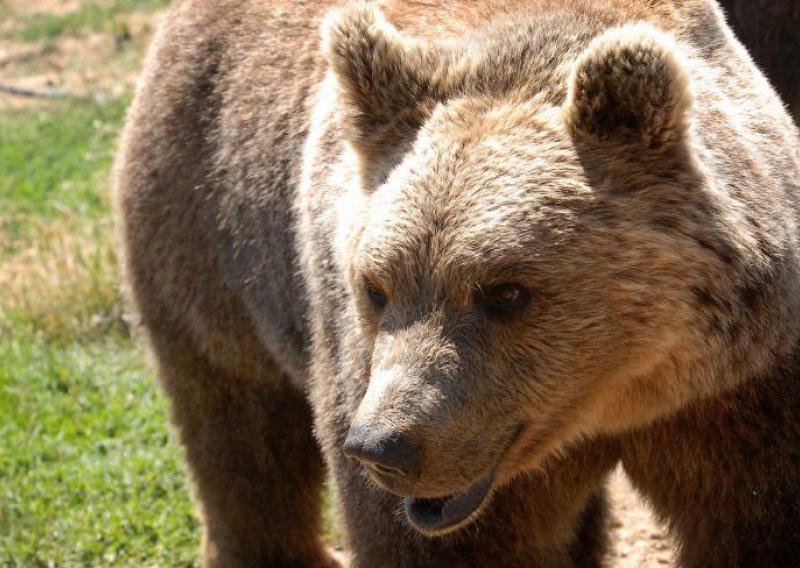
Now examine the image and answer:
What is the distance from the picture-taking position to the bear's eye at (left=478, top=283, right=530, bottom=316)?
3314mm

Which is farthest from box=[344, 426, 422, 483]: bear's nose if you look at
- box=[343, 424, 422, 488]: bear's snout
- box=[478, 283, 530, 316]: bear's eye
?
box=[478, 283, 530, 316]: bear's eye

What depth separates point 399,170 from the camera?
353 cm

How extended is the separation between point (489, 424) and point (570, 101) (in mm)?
859

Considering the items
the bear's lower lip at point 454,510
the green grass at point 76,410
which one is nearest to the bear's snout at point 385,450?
the bear's lower lip at point 454,510

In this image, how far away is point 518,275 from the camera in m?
3.28

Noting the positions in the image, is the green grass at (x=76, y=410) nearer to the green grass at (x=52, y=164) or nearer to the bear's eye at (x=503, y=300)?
the green grass at (x=52, y=164)

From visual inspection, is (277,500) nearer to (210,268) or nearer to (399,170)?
(210,268)

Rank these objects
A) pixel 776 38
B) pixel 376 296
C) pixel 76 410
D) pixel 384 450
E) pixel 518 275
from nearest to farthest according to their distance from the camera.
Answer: pixel 384 450
pixel 518 275
pixel 376 296
pixel 776 38
pixel 76 410

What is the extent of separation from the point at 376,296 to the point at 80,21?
14.8m

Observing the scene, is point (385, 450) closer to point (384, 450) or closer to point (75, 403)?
point (384, 450)

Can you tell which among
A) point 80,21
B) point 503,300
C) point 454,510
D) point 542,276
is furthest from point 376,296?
point 80,21

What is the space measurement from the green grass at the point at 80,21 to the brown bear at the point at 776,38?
11732 mm

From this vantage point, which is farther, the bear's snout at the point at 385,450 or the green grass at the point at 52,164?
the green grass at the point at 52,164

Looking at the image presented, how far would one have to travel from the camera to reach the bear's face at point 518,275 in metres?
3.25
